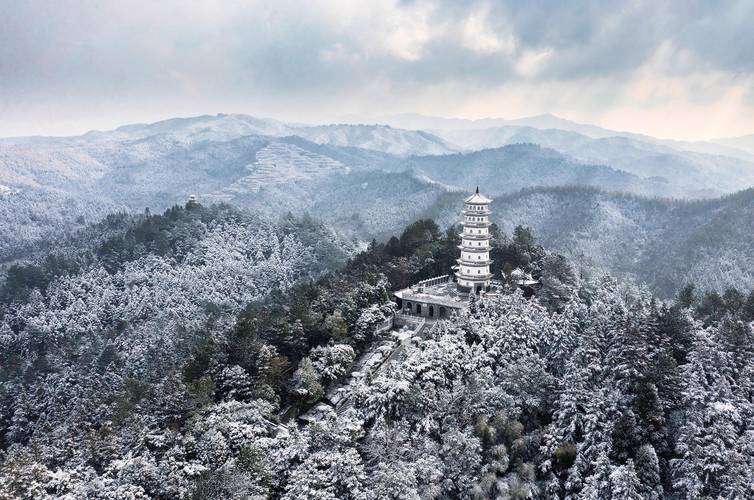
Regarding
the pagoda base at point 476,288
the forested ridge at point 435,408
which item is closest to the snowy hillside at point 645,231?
the pagoda base at point 476,288

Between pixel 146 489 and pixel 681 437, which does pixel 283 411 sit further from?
pixel 681 437

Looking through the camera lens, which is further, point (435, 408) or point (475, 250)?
point (475, 250)

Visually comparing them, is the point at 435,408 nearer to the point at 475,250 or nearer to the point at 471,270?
the point at 471,270

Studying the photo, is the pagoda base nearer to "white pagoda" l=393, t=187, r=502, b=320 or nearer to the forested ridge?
"white pagoda" l=393, t=187, r=502, b=320

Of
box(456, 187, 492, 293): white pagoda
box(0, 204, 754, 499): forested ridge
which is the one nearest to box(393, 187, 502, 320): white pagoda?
box(456, 187, 492, 293): white pagoda

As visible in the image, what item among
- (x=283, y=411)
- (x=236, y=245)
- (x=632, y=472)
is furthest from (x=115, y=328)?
(x=632, y=472)

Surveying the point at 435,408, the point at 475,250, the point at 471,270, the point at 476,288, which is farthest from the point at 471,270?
the point at 435,408

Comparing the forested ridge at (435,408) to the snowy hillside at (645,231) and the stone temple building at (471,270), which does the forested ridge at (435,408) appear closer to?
the stone temple building at (471,270)
